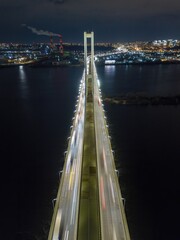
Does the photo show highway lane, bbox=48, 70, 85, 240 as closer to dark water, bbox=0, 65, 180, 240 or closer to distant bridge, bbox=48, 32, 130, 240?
distant bridge, bbox=48, 32, 130, 240

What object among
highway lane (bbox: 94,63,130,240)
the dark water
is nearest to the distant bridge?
highway lane (bbox: 94,63,130,240)

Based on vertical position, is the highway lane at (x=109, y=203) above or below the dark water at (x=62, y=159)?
above

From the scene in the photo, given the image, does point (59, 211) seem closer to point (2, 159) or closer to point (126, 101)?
point (2, 159)

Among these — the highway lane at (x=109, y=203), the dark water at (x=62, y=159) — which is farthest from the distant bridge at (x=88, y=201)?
the dark water at (x=62, y=159)

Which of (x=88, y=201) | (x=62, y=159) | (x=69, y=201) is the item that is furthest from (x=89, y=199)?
(x=62, y=159)

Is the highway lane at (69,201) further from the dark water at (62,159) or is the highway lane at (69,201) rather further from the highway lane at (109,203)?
the dark water at (62,159)

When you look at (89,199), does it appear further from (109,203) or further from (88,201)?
(109,203)

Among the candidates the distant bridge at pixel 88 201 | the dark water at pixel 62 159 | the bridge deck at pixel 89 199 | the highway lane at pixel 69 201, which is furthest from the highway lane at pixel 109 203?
the dark water at pixel 62 159

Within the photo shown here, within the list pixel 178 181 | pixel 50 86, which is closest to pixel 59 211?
pixel 178 181

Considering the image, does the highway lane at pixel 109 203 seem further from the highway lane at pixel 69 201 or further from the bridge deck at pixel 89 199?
the highway lane at pixel 69 201

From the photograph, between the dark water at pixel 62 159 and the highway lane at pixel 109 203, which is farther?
the dark water at pixel 62 159
